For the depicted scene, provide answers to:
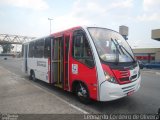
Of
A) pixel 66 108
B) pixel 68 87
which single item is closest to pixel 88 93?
pixel 66 108

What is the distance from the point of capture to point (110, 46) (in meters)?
6.67

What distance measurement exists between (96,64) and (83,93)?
1396mm

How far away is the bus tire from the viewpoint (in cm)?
679

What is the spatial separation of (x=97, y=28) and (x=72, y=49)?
48.9 inches

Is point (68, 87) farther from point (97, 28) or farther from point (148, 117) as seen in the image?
point (148, 117)

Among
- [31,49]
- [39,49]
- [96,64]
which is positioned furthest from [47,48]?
[96,64]

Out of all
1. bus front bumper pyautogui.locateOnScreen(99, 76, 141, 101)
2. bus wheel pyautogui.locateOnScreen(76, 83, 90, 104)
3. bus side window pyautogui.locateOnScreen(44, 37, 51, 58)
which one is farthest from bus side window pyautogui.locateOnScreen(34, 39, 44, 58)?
bus front bumper pyautogui.locateOnScreen(99, 76, 141, 101)

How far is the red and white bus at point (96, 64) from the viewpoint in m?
6.02

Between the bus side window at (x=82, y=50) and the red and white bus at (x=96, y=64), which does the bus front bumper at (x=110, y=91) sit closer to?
the red and white bus at (x=96, y=64)

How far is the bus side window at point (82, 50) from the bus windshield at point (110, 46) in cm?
32

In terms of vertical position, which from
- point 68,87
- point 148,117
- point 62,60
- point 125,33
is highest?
A: point 125,33

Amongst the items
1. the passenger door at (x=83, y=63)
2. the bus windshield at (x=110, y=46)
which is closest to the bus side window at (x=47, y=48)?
the passenger door at (x=83, y=63)

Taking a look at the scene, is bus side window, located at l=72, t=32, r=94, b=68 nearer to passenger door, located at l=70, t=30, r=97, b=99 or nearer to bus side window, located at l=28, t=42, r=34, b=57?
passenger door, located at l=70, t=30, r=97, b=99

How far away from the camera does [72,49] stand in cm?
743
